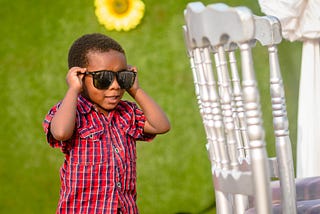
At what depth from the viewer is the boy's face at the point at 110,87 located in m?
1.99

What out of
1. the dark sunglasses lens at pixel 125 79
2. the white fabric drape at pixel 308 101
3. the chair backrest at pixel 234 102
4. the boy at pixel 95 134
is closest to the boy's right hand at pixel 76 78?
the boy at pixel 95 134

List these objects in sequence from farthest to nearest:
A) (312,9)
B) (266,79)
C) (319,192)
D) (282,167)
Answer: (266,79) < (312,9) < (319,192) < (282,167)

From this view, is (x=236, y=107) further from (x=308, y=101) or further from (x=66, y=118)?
(x=308, y=101)

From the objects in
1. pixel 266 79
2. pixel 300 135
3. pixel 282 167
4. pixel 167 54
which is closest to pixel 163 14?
pixel 167 54

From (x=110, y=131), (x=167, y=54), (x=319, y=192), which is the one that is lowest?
(x=319, y=192)

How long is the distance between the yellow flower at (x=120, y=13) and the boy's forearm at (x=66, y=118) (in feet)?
4.66

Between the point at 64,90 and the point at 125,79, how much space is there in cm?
146

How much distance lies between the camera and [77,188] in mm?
1987

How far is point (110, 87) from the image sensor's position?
1.98 m

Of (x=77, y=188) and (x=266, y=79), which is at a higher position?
(x=266, y=79)

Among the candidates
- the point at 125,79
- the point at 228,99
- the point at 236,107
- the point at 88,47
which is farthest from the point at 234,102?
the point at 88,47

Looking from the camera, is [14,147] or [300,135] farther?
[14,147]

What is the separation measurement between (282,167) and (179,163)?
5.93 ft

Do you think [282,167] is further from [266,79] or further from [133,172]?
[266,79]
